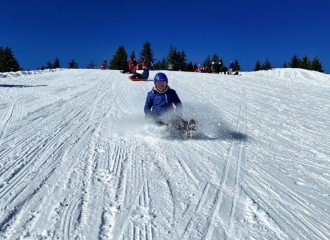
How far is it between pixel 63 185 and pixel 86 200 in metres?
0.51

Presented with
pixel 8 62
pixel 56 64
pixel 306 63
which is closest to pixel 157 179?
pixel 306 63

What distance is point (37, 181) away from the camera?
133 inches

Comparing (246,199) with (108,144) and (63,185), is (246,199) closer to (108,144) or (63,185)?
(63,185)

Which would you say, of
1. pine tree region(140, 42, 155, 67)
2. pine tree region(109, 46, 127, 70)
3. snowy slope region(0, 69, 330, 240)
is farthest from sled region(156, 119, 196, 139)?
pine tree region(140, 42, 155, 67)

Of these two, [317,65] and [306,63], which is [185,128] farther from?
[306,63]

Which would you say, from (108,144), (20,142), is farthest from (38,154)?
(108,144)

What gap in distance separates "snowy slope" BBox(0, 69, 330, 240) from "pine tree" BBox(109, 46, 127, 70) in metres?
59.7

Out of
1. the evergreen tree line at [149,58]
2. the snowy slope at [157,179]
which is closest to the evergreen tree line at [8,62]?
the evergreen tree line at [149,58]

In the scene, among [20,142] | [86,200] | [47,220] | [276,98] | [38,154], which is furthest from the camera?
[276,98]

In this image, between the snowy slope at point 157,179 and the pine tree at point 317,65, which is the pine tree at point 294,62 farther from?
the snowy slope at point 157,179

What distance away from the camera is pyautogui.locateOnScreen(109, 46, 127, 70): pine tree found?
6519cm

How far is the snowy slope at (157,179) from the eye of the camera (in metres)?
2.61

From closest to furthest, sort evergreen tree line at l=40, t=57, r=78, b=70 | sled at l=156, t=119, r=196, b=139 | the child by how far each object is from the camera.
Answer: sled at l=156, t=119, r=196, b=139 < the child < evergreen tree line at l=40, t=57, r=78, b=70

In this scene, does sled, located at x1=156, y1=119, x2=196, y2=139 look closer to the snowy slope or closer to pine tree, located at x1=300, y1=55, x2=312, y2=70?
the snowy slope
